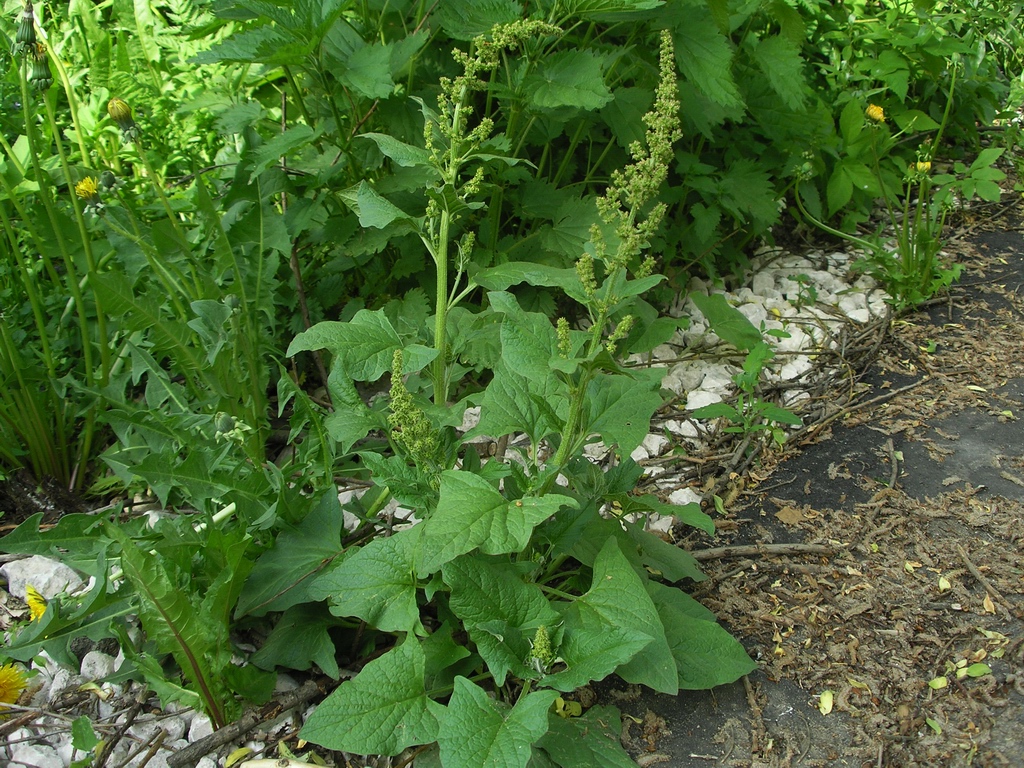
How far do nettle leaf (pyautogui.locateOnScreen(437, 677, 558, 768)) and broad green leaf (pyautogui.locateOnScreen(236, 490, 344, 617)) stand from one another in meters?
0.38

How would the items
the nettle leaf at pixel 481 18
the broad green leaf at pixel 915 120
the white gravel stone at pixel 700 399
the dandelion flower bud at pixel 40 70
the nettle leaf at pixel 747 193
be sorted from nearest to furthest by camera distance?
the dandelion flower bud at pixel 40 70
the nettle leaf at pixel 481 18
the white gravel stone at pixel 700 399
the nettle leaf at pixel 747 193
the broad green leaf at pixel 915 120

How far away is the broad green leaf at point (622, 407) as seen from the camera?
1.51m

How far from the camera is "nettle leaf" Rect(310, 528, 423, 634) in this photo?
4.77ft

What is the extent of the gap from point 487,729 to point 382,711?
0.63 feet

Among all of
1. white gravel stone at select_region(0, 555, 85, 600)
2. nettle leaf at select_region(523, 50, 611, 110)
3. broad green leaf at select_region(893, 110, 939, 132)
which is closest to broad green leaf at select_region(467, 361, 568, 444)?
nettle leaf at select_region(523, 50, 611, 110)

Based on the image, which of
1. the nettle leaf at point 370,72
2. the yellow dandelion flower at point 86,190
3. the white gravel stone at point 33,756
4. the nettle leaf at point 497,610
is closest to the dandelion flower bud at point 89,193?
the yellow dandelion flower at point 86,190

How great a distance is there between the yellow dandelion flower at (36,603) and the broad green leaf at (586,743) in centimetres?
102

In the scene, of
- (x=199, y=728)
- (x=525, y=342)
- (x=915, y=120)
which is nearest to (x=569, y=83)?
(x=525, y=342)

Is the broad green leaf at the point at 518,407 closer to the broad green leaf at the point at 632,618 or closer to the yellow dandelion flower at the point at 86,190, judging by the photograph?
the broad green leaf at the point at 632,618

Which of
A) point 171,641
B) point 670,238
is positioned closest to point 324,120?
point 670,238

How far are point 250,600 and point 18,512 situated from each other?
2.61ft

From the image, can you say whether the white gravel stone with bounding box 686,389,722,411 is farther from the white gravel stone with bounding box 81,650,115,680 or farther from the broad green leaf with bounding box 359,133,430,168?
the white gravel stone with bounding box 81,650,115,680

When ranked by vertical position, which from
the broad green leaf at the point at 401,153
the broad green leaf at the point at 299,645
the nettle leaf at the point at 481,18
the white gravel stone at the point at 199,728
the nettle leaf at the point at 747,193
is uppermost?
the nettle leaf at the point at 481,18

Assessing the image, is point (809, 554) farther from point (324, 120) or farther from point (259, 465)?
point (324, 120)
